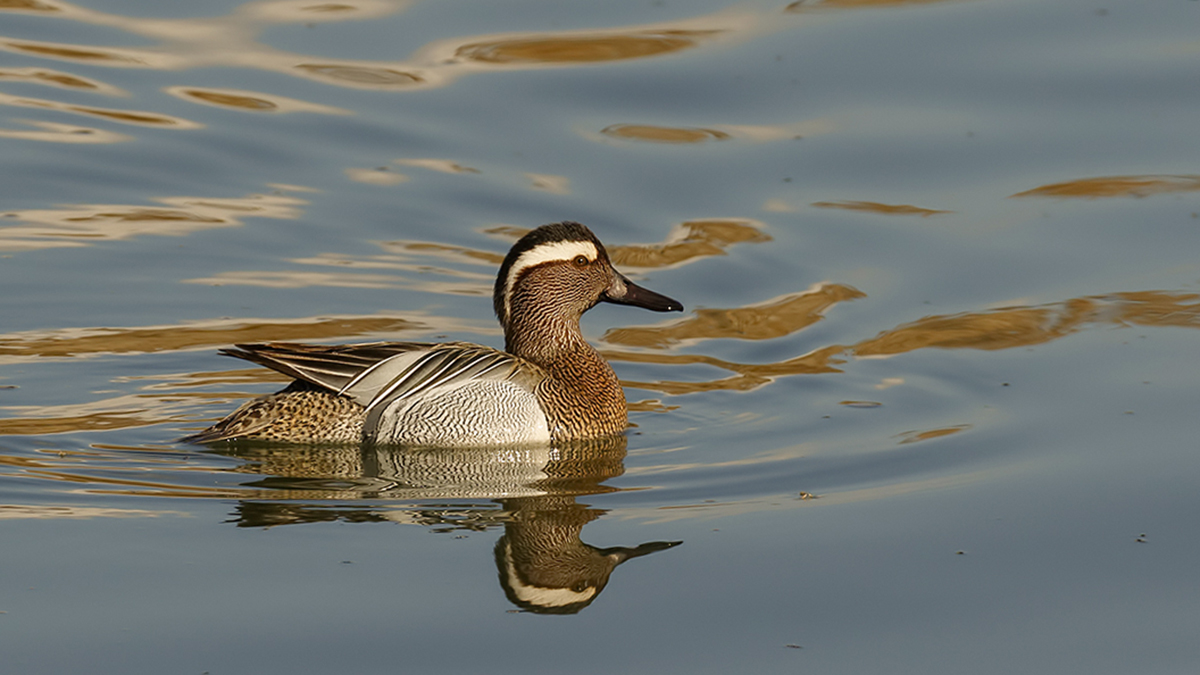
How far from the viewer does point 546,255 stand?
31.0ft

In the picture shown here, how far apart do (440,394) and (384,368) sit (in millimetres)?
332

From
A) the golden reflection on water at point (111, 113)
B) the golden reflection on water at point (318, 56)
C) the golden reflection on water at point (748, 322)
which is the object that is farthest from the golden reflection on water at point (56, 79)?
the golden reflection on water at point (748, 322)

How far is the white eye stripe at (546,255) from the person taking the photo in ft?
31.0

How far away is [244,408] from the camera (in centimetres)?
894

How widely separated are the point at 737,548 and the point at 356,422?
2.71m

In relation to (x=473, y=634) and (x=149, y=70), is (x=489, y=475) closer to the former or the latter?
(x=473, y=634)

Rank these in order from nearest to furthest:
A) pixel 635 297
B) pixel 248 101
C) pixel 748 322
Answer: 1. pixel 635 297
2. pixel 748 322
3. pixel 248 101

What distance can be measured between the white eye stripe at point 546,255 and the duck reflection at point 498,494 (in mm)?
1011

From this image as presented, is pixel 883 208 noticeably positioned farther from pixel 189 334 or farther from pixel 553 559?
pixel 553 559

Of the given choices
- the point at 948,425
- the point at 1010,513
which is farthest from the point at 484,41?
the point at 1010,513

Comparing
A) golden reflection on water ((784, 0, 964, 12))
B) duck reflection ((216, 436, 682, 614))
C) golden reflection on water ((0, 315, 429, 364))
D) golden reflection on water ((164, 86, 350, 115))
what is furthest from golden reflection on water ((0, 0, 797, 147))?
duck reflection ((216, 436, 682, 614))

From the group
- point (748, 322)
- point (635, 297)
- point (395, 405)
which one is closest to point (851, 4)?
point (748, 322)

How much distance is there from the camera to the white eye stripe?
9.44m

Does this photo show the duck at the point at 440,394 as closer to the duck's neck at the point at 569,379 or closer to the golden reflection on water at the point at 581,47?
the duck's neck at the point at 569,379
